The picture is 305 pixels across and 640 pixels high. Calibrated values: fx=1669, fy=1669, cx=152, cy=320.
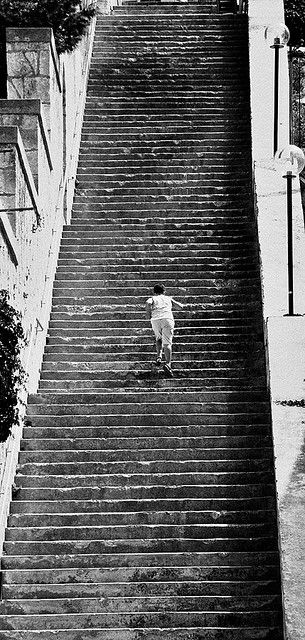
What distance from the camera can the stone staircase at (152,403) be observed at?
1336 cm

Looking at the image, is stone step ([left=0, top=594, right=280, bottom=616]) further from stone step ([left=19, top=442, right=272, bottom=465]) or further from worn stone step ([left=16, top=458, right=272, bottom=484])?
stone step ([left=19, top=442, right=272, bottom=465])

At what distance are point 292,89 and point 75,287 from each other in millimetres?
8384

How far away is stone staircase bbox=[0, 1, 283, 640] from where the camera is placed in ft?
43.8

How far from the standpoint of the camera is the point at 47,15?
19.0 meters

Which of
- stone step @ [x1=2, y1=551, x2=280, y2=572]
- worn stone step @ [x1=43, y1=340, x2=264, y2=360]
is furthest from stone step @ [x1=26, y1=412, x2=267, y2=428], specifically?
stone step @ [x1=2, y1=551, x2=280, y2=572]

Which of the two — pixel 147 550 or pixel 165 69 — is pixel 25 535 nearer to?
pixel 147 550

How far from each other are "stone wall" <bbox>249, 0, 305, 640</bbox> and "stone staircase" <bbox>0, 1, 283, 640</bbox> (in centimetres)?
60

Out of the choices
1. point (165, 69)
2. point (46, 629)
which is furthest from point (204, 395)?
point (165, 69)

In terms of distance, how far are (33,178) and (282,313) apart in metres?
2.96

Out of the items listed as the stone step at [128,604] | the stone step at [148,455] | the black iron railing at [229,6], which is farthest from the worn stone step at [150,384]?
the black iron railing at [229,6]

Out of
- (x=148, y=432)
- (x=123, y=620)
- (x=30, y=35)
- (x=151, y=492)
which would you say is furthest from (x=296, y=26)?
(x=123, y=620)

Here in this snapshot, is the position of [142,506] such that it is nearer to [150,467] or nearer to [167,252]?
[150,467]

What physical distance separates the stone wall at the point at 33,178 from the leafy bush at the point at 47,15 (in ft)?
1.64

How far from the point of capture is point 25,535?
14.0m
